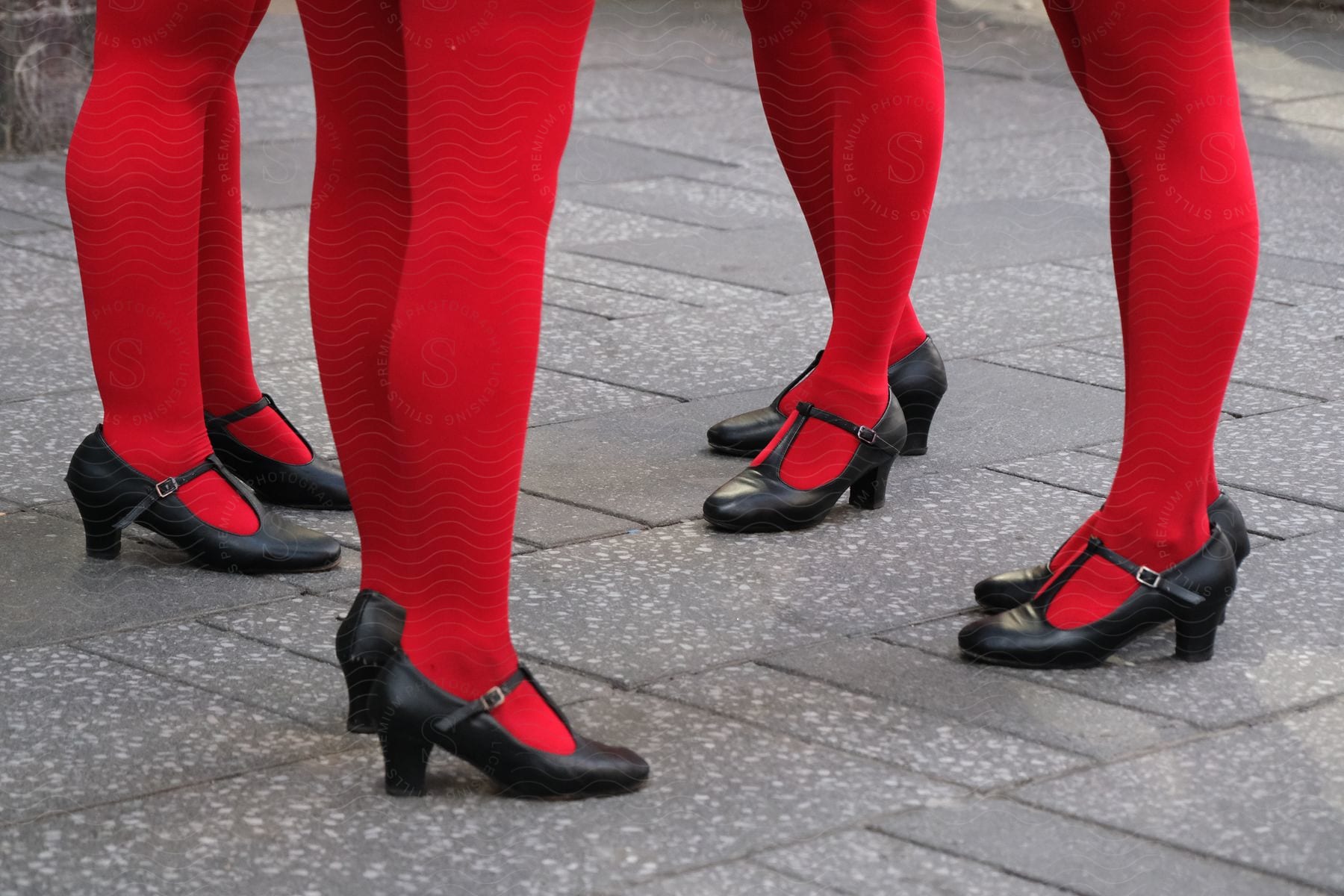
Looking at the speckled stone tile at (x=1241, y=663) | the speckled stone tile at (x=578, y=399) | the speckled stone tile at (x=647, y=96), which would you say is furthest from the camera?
the speckled stone tile at (x=647, y=96)

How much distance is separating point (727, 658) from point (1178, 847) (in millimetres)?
667

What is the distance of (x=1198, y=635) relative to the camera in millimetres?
2344

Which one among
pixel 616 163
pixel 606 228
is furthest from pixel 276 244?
→ pixel 616 163

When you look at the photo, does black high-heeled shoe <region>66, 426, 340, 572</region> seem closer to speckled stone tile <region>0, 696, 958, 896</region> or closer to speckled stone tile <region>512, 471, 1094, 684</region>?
speckled stone tile <region>512, 471, 1094, 684</region>

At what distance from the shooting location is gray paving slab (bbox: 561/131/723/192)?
18.9 feet

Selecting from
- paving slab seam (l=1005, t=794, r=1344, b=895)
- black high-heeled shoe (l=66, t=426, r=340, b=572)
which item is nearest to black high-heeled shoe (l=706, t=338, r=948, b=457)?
black high-heeled shoe (l=66, t=426, r=340, b=572)

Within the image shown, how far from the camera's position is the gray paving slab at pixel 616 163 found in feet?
18.9

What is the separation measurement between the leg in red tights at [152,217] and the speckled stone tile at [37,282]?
54.9 inches

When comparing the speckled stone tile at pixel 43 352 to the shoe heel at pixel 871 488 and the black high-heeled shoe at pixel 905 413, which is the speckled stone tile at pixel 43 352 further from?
the shoe heel at pixel 871 488

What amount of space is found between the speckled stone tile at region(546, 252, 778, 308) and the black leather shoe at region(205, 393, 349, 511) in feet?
4.95

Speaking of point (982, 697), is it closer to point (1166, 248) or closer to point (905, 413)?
point (1166, 248)

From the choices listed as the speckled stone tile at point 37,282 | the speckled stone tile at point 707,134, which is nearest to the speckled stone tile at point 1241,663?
the speckled stone tile at point 37,282

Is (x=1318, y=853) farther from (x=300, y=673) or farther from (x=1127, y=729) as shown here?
(x=300, y=673)

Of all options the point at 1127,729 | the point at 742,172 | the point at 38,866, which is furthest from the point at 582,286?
the point at 38,866
